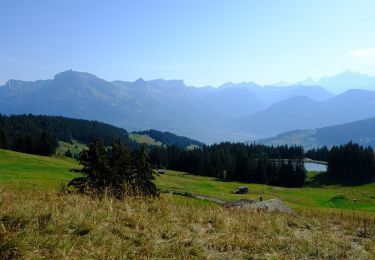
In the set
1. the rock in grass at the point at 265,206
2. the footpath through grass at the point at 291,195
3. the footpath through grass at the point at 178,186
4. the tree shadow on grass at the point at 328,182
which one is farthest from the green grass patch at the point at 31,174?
the tree shadow on grass at the point at 328,182

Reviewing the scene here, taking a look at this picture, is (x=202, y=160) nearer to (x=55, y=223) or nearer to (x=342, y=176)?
(x=342, y=176)

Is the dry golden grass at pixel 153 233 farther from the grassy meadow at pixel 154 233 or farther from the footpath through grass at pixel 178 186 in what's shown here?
the footpath through grass at pixel 178 186

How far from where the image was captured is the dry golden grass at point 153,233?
6.65m

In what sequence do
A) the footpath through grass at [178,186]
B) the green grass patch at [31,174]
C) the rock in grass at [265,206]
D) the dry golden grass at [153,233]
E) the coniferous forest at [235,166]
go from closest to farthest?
the dry golden grass at [153,233]
the rock in grass at [265,206]
the green grass patch at [31,174]
the footpath through grass at [178,186]
the coniferous forest at [235,166]

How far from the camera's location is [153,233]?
26.2 feet

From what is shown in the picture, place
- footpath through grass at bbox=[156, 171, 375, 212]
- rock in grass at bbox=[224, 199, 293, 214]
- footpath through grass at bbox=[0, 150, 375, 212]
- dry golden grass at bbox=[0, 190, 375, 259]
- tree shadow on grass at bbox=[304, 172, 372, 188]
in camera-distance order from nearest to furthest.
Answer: dry golden grass at bbox=[0, 190, 375, 259]
rock in grass at bbox=[224, 199, 293, 214]
footpath through grass at bbox=[0, 150, 375, 212]
footpath through grass at bbox=[156, 171, 375, 212]
tree shadow on grass at bbox=[304, 172, 372, 188]

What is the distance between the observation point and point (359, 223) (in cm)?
1164

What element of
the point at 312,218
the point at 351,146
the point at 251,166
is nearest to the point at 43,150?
the point at 251,166

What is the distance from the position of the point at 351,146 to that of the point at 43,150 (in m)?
107

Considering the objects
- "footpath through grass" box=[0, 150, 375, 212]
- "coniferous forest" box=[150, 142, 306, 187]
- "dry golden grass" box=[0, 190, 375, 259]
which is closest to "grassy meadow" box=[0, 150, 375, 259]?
"dry golden grass" box=[0, 190, 375, 259]

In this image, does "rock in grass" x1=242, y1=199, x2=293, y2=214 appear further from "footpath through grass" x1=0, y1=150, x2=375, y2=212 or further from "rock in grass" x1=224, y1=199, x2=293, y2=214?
"footpath through grass" x1=0, y1=150, x2=375, y2=212

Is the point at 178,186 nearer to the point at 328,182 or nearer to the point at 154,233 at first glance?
the point at 154,233

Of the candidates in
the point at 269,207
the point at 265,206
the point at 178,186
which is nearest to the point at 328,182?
the point at 178,186

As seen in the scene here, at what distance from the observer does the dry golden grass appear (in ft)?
21.8
